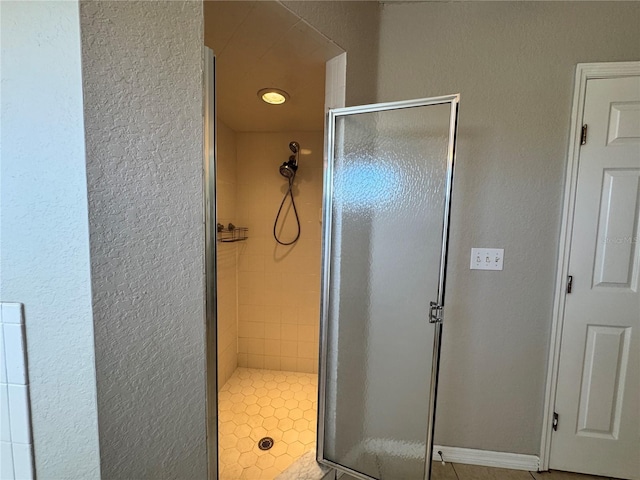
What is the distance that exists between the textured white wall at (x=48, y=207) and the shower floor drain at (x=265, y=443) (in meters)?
1.18

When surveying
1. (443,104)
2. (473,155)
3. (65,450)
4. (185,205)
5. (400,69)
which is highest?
(400,69)

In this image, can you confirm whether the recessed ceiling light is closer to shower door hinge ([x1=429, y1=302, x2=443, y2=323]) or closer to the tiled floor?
shower door hinge ([x1=429, y1=302, x2=443, y2=323])

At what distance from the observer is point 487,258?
1.35m

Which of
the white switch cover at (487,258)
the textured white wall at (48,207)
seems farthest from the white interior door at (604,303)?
the textured white wall at (48,207)

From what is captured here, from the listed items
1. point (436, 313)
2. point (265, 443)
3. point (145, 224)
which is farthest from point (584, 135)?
point (265, 443)

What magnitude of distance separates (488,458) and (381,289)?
1161 millimetres

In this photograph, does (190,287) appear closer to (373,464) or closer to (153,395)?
(153,395)

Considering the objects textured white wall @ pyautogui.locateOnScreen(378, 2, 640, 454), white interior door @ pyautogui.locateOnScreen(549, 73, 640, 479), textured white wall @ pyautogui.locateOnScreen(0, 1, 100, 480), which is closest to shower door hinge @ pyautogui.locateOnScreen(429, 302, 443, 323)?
textured white wall @ pyautogui.locateOnScreen(378, 2, 640, 454)

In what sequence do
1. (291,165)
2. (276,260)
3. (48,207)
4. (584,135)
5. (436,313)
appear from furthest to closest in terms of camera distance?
(276,260) → (291,165) → (584,135) → (436,313) → (48,207)

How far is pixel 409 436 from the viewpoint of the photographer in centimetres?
122

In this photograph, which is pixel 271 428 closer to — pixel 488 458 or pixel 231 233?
pixel 488 458

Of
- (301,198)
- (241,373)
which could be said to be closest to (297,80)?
(301,198)

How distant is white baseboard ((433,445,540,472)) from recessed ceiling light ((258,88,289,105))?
7.36 ft

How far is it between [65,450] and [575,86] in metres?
2.39
